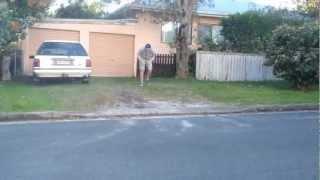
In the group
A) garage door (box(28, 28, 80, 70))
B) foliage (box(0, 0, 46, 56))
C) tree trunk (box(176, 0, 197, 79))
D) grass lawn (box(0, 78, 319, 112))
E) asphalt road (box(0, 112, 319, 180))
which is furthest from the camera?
garage door (box(28, 28, 80, 70))

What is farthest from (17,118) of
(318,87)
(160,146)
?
(318,87)

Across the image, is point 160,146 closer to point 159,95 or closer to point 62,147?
point 62,147

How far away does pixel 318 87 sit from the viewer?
19.5 metres

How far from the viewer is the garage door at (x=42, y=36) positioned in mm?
25109

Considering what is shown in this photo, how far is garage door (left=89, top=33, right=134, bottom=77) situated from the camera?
25859 millimetres

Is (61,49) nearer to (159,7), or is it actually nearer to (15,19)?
(15,19)

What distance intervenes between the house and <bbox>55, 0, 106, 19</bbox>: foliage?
416 inches

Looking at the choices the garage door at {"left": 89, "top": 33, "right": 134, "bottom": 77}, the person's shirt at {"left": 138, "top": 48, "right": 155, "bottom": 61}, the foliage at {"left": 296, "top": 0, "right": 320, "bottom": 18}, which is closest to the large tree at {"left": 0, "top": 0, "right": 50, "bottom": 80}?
the garage door at {"left": 89, "top": 33, "right": 134, "bottom": 77}

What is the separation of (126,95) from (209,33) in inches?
443

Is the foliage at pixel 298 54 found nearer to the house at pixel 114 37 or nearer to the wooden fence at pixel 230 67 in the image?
the wooden fence at pixel 230 67

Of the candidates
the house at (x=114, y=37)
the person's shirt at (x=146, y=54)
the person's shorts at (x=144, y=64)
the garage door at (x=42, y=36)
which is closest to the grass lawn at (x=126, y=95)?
the person's shorts at (x=144, y=64)

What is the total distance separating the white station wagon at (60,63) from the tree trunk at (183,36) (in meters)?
5.12

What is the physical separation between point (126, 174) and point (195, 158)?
136 centimetres

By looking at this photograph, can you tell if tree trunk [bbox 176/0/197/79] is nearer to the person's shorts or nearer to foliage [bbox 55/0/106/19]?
the person's shorts
